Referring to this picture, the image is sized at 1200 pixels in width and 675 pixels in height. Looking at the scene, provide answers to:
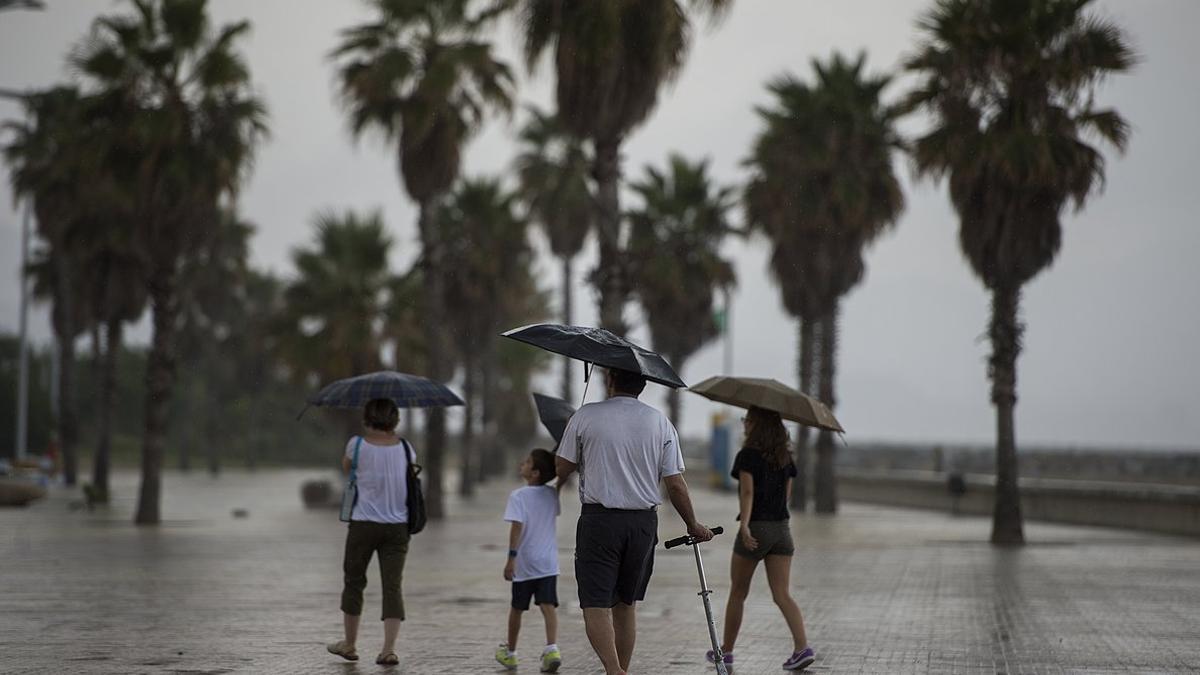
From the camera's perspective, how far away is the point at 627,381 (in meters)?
8.09

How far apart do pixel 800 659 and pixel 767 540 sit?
2.46ft

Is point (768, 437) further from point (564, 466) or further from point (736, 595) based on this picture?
point (564, 466)

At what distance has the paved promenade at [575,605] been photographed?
10.4 m

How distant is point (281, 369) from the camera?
37.9 meters

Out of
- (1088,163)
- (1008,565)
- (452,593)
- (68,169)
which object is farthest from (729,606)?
(68,169)

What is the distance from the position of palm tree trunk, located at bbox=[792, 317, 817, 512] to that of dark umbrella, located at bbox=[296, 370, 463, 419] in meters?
28.6

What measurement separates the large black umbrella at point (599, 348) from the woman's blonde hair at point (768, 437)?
183cm

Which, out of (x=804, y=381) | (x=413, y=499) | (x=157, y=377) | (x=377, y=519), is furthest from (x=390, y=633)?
(x=804, y=381)

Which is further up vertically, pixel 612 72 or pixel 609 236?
pixel 612 72

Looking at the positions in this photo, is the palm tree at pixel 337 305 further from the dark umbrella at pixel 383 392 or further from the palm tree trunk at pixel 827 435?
the dark umbrella at pixel 383 392

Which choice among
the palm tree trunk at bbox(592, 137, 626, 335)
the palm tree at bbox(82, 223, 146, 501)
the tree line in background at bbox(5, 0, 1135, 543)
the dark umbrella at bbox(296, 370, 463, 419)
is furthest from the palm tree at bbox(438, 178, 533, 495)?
the dark umbrella at bbox(296, 370, 463, 419)

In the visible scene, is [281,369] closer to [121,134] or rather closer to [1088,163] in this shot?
[121,134]

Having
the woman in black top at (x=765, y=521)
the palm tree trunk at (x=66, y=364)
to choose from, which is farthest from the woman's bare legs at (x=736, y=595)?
the palm tree trunk at (x=66, y=364)

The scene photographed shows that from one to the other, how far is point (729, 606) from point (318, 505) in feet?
99.2
